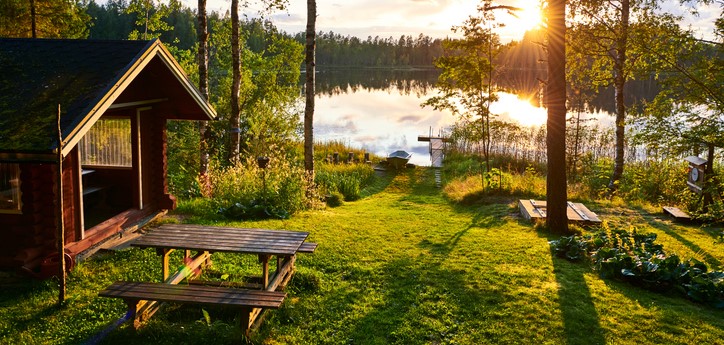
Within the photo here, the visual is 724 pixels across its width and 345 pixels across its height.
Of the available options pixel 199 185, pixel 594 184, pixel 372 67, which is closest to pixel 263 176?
pixel 199 185

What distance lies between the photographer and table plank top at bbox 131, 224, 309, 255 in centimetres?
632

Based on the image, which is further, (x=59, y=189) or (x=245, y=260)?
(x=245, y=260)

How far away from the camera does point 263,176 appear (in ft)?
40.7

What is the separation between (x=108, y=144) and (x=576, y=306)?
9052mm

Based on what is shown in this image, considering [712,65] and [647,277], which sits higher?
[712,65]

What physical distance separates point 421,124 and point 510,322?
1507 inches

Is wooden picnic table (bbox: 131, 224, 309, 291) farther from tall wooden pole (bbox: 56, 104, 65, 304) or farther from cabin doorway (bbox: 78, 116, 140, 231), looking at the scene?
cabin doorway (bbox: 78, 116, 140, 231)

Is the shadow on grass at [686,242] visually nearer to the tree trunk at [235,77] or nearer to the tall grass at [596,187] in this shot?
the tall grass at [596,187]

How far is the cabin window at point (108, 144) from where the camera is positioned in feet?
34.4

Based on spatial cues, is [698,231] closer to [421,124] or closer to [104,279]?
[104,279]

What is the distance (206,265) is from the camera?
791 cm

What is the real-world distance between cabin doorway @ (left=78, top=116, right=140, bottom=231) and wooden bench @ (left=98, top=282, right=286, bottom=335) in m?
5.12

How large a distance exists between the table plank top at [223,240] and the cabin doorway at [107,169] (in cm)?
414

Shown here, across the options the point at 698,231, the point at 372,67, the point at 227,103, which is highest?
the point at 372,67
